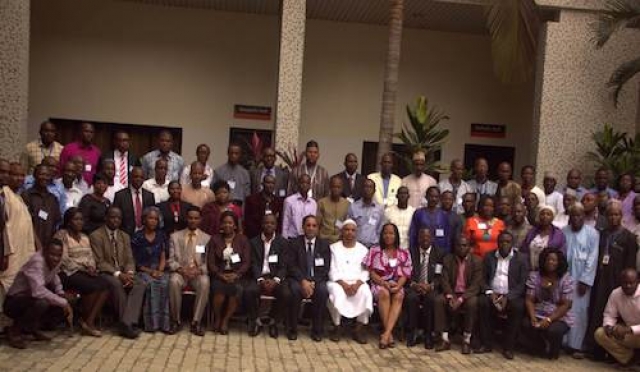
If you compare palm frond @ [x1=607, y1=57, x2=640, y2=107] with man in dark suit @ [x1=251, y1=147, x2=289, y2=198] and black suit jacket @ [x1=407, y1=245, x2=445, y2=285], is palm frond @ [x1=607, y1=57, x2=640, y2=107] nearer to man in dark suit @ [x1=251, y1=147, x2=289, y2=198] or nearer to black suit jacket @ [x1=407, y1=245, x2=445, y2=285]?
black suit jacket @ [x1=407, y1=245, x2=445, y2=285]

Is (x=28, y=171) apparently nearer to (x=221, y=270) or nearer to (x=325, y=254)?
(x=221, y=270)

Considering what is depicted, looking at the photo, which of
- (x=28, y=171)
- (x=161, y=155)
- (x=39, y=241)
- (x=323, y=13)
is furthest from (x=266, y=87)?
(x=39, y=241)

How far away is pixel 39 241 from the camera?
7.89 metres

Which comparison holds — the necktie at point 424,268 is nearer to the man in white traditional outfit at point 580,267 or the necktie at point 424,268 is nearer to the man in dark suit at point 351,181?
the man in dark suit at point 351,181

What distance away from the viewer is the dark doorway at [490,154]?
15.3m

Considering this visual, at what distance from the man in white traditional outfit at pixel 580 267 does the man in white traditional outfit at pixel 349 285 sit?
8.16ft

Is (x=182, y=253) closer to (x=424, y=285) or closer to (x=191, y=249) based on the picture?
(x=191, y=249)

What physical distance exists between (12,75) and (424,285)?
6.79 meters

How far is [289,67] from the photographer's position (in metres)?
11.4

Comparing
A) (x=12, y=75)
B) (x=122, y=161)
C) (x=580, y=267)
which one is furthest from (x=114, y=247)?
(x=580, y=267)

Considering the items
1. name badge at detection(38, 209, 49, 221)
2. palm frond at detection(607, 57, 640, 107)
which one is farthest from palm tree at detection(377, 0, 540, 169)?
name badge at detection(38, 209, 49, 221)

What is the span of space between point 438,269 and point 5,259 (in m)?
4.97

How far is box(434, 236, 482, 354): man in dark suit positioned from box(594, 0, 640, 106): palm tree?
4.54m

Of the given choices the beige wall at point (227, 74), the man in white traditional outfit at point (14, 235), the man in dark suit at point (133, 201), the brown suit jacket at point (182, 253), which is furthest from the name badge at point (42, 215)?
the beige wall at point (227, 74)
